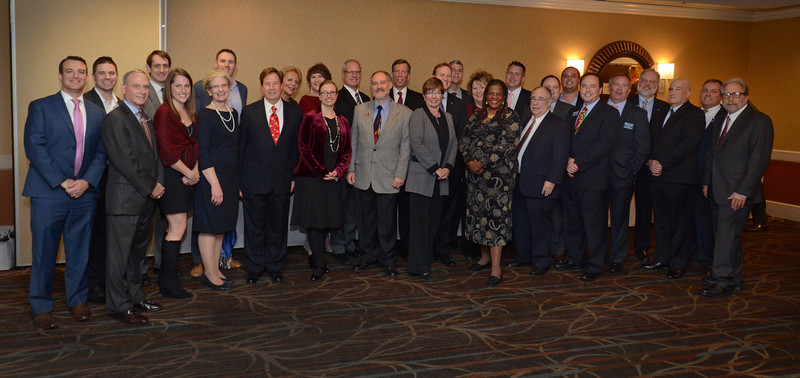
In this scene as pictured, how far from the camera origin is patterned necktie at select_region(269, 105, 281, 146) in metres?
4.96

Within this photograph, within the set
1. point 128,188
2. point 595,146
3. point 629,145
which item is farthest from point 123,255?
point 629,145

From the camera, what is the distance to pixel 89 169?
4113 mm

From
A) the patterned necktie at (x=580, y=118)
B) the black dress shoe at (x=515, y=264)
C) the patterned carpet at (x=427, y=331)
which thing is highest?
the patterned necktie at (x=580, y=118)

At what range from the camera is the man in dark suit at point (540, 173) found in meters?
5.34

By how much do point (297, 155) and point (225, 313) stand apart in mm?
1458

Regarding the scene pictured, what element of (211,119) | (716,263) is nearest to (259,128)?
(211,119)

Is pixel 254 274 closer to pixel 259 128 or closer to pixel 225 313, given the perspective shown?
pixel 225 313

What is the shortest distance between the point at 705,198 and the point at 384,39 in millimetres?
3939

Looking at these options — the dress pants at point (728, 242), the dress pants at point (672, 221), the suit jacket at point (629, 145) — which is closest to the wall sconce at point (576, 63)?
the suit jacket at point (629, 145)

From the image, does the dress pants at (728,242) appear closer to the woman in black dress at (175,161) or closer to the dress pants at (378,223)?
the dress pants at (378,223)

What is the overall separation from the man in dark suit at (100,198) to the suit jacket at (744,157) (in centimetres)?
472

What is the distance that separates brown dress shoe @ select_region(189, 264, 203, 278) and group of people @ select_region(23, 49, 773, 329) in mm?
15

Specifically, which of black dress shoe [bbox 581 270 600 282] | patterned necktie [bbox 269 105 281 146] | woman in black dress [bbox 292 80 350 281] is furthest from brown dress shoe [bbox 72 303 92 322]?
black dress shoe [bbox 581 270 600 282]

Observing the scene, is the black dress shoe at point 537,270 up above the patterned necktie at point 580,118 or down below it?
below
